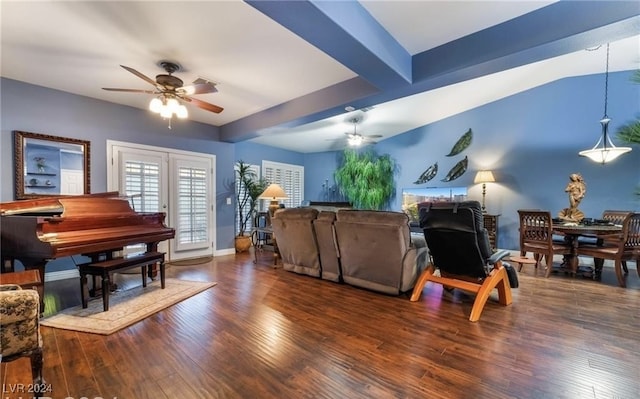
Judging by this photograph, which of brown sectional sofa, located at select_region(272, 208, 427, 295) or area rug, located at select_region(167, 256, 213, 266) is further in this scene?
area rug, located at select_region(167, 256, 213, 266)

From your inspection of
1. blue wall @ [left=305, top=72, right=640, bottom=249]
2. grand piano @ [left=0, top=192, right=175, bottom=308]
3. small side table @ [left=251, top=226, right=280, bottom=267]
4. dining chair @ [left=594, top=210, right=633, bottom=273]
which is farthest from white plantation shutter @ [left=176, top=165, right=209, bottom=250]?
dining chair @ [left=594, top=210, right=633, bottom=273]

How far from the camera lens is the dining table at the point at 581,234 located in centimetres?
357

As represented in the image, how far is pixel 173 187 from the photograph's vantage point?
4.95 m

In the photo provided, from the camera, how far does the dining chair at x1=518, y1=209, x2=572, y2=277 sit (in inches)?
157

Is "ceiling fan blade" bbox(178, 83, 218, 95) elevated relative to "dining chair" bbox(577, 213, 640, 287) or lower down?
elevated

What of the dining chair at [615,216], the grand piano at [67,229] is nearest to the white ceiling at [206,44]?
the grand piano at [67,229]

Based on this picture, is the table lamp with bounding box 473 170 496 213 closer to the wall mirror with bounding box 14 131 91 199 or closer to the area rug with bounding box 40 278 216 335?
the area rug with bounding box 40 278 216 335

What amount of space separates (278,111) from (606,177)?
5863 mm

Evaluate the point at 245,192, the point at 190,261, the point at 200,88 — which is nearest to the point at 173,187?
the point at 190,261

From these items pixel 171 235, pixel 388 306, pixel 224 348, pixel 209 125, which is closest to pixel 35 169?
pixel 171 235

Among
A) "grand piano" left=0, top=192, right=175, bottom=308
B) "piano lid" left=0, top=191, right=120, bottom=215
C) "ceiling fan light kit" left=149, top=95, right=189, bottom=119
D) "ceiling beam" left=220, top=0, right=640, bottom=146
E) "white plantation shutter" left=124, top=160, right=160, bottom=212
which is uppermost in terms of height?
"ceiling beam" left=220, top=0, right=640, bottom=146

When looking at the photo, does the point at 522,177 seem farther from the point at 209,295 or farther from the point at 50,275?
the point at 50,275

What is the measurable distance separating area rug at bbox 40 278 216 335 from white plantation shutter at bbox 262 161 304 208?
151 inches

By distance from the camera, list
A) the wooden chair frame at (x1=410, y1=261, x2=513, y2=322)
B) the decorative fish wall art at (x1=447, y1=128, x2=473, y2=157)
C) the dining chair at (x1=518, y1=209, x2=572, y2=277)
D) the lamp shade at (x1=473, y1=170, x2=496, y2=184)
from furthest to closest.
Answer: the decorative fish wall art at (x1=447, y1=128, x2=473, y2=157), the lamp shade at (x1=473, y1=170, x2=496, y2=184), the dining chair at (x1=518, y1=209, x2=572, y2=277), the wooden chair frame at (x1=410, y1=261, x2=513, y2=322)
